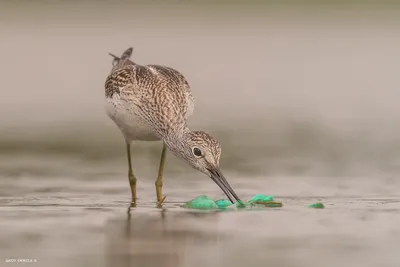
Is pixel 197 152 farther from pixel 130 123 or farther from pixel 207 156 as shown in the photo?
pixel 130 123

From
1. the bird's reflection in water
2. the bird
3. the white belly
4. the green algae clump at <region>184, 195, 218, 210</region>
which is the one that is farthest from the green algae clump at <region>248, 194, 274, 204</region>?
the white belly

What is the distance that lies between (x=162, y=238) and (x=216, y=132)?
8661 mm

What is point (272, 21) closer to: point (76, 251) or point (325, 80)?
point (325, 80)

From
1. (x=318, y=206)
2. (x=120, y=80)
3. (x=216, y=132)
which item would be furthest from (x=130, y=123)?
(x=216, y=132)

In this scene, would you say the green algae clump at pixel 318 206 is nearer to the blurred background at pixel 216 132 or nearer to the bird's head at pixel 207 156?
the blurred background at pixel 216 132

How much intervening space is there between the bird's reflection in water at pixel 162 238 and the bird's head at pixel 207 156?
1.87ft

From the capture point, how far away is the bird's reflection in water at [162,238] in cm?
1062

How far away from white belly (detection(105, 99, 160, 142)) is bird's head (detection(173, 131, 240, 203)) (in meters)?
1.23

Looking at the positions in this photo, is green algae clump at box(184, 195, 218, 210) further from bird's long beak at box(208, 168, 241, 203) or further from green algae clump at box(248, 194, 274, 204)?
green algae clump at box(248, 194, 274, 204)

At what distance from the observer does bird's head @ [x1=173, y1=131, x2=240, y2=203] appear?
44.7 feet

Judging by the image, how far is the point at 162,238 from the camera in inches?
458

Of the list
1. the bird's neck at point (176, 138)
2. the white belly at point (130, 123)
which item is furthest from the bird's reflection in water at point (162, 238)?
the white belly at point (130, 123)

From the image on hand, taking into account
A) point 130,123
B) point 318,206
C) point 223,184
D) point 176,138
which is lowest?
point 318,206

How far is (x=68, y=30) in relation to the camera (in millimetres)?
34625
